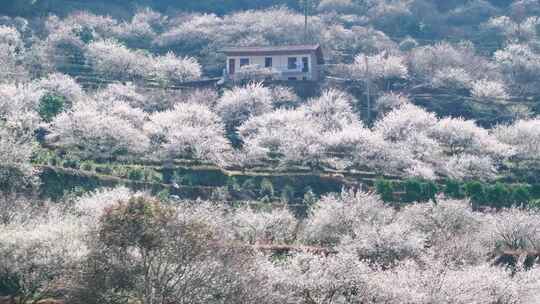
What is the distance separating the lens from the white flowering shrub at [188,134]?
50225 millimetres

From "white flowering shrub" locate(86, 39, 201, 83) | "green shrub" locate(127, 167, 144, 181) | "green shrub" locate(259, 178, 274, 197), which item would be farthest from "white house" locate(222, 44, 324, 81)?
"green shrub" locate(127, 167, 144, 181)

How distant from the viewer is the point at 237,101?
202ft

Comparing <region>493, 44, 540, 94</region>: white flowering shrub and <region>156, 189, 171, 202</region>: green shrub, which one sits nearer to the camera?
<region>156, 189, 171, 202</region>: green shrub

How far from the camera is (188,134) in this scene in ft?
167

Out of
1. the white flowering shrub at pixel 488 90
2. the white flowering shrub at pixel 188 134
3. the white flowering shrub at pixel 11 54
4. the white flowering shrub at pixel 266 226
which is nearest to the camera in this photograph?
the white flowering shrub at pixel 266 226

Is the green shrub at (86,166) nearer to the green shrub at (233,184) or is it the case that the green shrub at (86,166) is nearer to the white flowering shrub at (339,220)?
the green shrub at (233,184)

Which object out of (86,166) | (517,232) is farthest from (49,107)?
(517,232)

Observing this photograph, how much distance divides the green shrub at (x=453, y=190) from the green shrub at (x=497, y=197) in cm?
165

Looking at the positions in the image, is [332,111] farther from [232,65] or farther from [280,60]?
[232,65]

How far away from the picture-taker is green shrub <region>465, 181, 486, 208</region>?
148ft

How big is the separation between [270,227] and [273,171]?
538 inches

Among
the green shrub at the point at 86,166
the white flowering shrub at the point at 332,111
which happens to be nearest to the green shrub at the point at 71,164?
the green shrub at the point at 86,166

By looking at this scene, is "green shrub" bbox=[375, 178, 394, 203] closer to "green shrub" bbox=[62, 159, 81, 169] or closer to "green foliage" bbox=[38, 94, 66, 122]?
"green shrub" bbox=[62, 159, 81, 169]

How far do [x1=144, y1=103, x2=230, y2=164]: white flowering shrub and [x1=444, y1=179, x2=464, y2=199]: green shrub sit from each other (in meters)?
15.1
